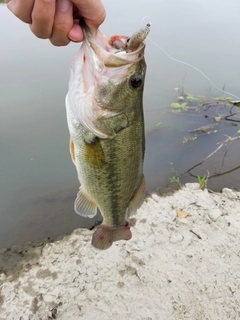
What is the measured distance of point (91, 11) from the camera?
1.29m

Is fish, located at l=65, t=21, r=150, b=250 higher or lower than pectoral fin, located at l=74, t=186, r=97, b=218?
higher

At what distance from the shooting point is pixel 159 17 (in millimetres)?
8766

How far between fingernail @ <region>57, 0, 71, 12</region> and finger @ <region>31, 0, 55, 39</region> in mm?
44

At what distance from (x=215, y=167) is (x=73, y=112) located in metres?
3.58

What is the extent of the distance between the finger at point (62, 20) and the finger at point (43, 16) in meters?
0.03

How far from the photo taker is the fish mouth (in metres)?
1.41

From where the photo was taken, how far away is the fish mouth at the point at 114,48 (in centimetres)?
141

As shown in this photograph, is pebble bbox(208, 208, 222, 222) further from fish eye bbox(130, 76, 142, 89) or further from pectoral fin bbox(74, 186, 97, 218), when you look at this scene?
fish eye bbox(130, 76, 142, 89)

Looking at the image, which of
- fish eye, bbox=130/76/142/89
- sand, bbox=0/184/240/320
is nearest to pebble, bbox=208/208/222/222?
sand, bbox=0/184/240/320

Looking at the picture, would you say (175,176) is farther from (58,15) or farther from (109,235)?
(58,15)

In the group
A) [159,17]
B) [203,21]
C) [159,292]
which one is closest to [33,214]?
[159,292]

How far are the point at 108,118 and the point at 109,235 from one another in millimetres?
815

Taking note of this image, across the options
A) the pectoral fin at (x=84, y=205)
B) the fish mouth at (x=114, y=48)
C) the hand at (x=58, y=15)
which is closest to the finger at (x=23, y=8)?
the hand at (x=58, y=15)

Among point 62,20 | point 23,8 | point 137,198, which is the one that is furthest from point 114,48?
point 137,198
